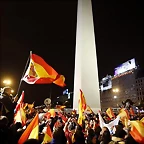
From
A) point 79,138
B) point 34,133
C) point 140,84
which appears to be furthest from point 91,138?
point 140,84

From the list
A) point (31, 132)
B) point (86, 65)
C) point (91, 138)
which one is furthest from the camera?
point (86, 65)

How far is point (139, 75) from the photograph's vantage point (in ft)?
235

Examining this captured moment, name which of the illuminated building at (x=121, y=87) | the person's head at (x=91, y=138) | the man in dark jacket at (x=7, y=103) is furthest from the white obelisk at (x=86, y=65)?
the illuminated building at (x=121, y=87)

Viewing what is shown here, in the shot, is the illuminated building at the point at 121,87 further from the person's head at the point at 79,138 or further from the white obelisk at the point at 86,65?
the person's head at the point at 79,138

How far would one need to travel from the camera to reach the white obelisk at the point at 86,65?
15.5 m

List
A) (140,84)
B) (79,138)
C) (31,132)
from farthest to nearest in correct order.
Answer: (140,84) → (79,138) → (31,132)

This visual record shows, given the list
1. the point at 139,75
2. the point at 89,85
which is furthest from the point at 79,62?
the point at 139,75

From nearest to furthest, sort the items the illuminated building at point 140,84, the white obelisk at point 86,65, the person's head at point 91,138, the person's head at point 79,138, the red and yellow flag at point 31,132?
the red and yellow flag at point 31,132 → the person's head at point 79,138 → the person's head at point 91,138 → the white obelisk at point 86,65 → the illuminated building at point 140,84

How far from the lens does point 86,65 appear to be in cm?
1619

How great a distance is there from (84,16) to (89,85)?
5.55m

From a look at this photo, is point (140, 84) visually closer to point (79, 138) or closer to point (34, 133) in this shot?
point (79, 138)

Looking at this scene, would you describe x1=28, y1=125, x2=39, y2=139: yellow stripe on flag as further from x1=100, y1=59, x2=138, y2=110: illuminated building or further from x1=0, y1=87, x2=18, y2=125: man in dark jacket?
x1=100, y1=59, x2=138, y2=110: illuminated building

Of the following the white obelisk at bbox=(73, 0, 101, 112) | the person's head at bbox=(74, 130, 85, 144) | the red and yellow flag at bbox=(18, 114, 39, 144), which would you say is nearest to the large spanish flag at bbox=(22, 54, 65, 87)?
the person's head at bbox=(74, 130, 85, 144)

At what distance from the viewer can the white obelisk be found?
15.5 meters
